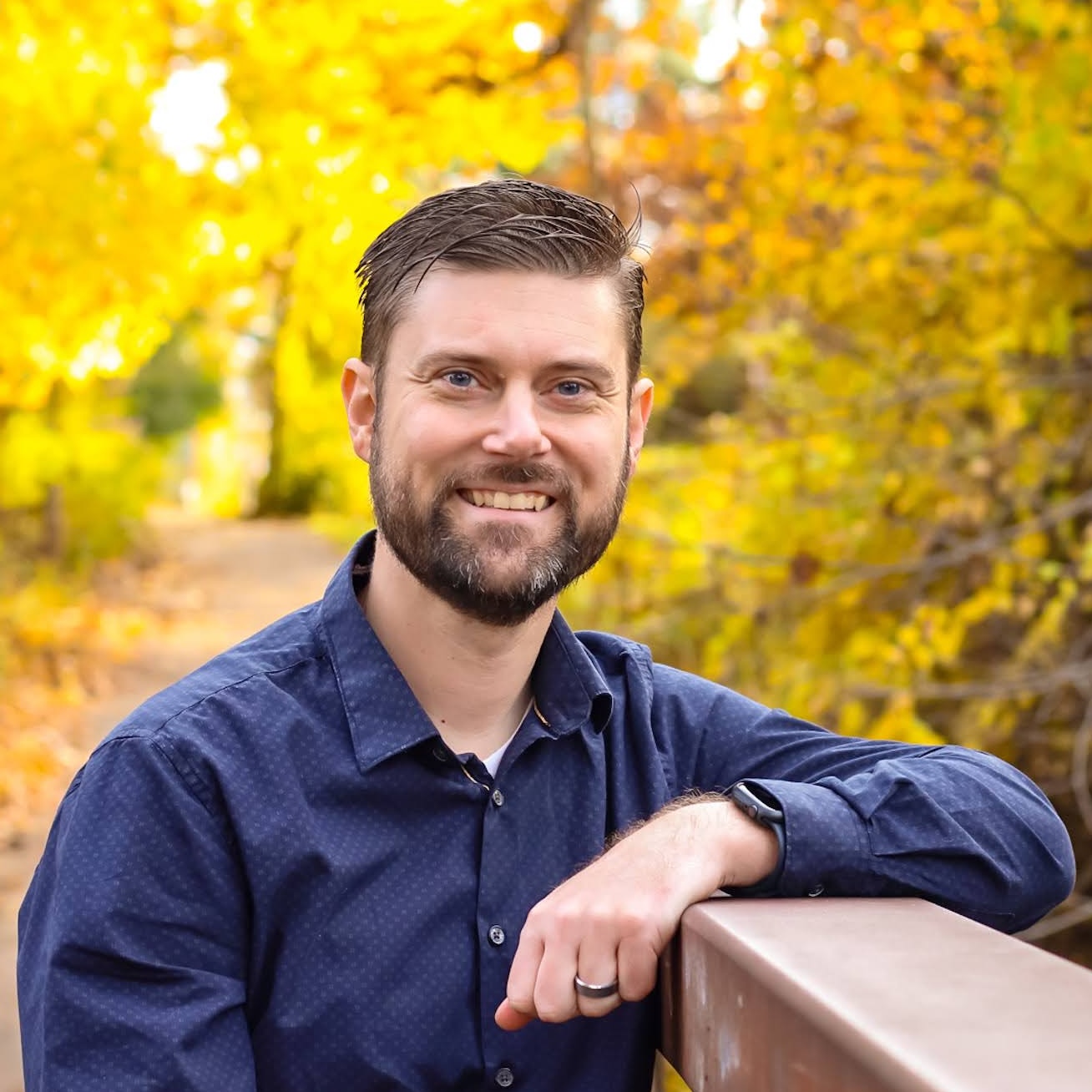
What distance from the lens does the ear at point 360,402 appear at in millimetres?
1951

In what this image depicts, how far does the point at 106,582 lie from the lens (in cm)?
1144

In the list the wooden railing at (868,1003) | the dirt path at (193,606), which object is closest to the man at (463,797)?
the wooden railing at (868,1003)

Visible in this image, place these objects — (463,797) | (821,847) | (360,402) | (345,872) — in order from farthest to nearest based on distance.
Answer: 1. (360,402)
2. (463,797)
3. (345,872)
4. (821,847)

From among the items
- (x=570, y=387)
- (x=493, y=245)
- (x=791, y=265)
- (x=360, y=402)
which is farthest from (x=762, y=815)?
(x=791, y=265)

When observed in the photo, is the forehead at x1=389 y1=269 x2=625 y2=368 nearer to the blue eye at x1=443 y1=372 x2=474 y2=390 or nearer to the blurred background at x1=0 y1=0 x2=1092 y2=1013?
the blue eye at x1=443 y1=372 x2=474 y2=390

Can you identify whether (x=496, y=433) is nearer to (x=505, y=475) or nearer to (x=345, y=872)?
Answer: (x=505, y=475)

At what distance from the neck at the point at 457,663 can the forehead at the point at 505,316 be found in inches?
11.7

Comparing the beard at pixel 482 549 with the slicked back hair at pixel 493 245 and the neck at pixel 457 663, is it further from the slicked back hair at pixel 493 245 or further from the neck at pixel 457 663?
the slicked back hair at pixel 493 245

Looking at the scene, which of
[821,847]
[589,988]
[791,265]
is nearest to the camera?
[589,988]

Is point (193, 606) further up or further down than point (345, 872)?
further down

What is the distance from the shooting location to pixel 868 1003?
848mm

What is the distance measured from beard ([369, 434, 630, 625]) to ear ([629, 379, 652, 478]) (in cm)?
25

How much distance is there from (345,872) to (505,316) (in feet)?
2.19

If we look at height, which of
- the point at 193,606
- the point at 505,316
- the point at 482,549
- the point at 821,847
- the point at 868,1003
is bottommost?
the point at 193,606
